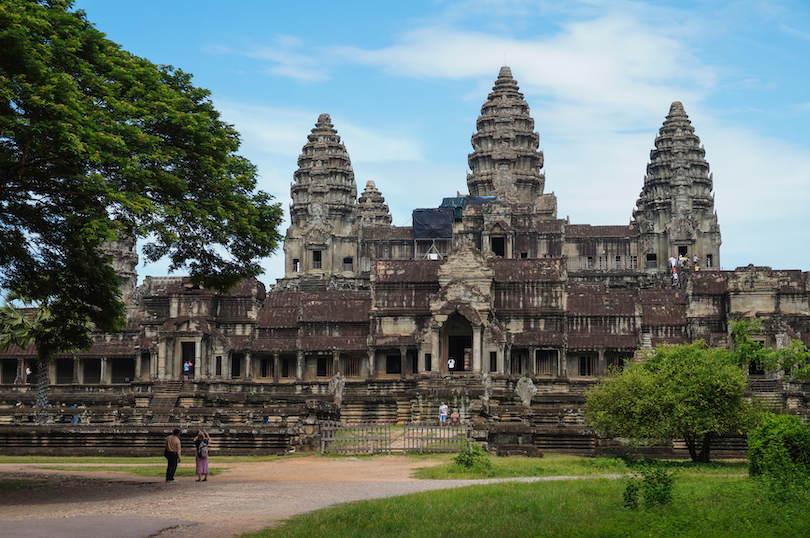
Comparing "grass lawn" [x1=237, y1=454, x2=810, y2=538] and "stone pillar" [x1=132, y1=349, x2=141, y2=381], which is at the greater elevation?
"stone pillar" [x1=132, y1=349, x2=141, y2=381]

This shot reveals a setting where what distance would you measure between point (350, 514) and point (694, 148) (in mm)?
77348

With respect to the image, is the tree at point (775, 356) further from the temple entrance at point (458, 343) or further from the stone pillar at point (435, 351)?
the stone pillar at point (435, 351)

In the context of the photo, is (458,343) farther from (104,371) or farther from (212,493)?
(212,493)

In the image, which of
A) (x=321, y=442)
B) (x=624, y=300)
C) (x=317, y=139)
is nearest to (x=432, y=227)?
(x=317, y=139)

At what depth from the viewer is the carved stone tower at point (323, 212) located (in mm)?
85688

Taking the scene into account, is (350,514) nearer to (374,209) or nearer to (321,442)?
(321,442)

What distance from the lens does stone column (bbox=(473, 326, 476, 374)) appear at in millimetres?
53750

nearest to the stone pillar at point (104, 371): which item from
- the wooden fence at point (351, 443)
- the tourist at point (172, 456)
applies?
the wooden fence at point (351, 443)

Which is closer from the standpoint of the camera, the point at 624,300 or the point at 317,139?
the point at 624,300

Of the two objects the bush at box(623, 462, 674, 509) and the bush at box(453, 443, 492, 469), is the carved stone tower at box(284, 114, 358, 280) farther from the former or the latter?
the bush at box(623, 462, 674, 509)

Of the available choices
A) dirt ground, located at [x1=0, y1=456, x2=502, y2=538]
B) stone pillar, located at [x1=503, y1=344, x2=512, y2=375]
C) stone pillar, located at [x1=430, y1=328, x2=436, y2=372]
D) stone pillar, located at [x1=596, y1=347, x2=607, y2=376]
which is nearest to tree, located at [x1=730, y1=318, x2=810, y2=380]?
stone pillar, located at [x1=596, y1=347, x2=607, y2=376]

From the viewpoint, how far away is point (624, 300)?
60.5m

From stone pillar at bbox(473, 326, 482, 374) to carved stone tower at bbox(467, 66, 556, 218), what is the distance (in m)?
34.0

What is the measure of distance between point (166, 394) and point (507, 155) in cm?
4452
